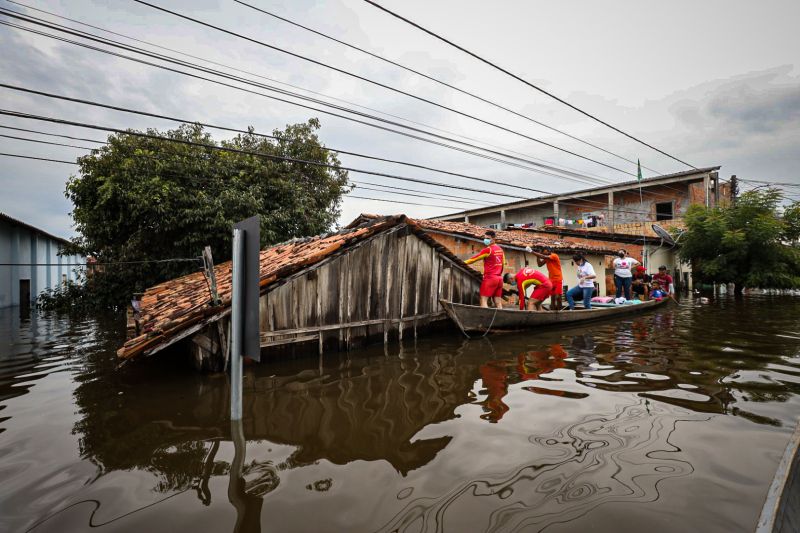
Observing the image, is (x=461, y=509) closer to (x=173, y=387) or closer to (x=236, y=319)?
(x=236, y=319)

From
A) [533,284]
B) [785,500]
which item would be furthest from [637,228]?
[785,500]

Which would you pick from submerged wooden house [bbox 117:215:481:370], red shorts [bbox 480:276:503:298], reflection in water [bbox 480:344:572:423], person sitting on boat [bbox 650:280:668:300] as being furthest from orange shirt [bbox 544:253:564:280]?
person sitting on boat [bbox 650:280:668:300]

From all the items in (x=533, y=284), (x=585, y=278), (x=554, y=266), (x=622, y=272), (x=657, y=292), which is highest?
(x=554, y=266)

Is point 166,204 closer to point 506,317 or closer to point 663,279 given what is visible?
point 506,317

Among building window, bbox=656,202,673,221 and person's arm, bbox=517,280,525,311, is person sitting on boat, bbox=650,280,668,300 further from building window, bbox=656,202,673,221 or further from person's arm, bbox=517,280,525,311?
building window, bbox=656,202,673,221

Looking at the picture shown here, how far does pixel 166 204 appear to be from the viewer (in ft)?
42.7

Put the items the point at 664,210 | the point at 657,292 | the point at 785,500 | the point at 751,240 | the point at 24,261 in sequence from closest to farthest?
1. the point at 785,500
2. the point at 657,292
3. the point at 751,240
4. the point at 24,261
5. the point at 664,210

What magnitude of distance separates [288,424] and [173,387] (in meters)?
2.69

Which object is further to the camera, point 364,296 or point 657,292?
point 657,292

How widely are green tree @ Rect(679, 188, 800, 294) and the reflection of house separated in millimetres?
33215

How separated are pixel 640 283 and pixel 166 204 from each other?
19.8 meters

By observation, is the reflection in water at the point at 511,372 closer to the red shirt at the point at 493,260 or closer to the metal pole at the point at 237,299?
the red shirt at the point at 493,260

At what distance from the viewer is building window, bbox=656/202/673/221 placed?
915 inches

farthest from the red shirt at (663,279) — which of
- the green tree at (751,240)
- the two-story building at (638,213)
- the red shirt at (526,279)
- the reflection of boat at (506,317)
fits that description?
the red shirt at (526,279)
